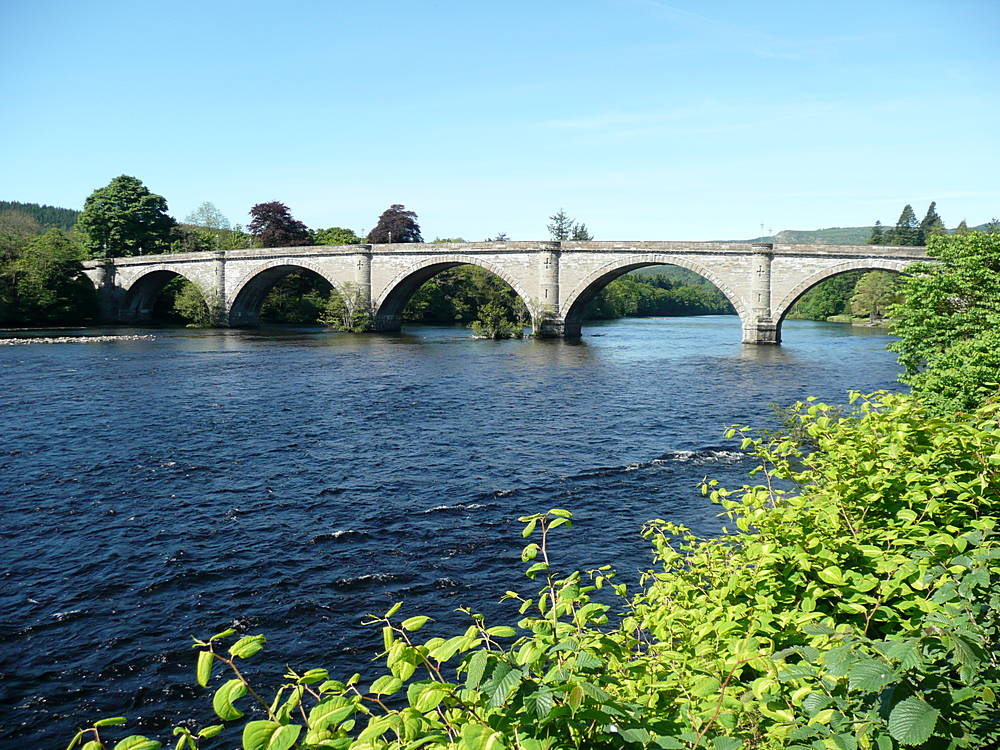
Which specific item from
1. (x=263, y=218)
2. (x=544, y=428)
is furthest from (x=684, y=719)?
(x=263, y=218)

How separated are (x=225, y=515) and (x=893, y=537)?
Answer: 44.0ft

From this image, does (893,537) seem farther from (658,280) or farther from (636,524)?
(658,280)

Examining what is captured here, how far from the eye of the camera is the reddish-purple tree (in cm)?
9550

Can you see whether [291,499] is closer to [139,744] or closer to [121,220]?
[139,744]

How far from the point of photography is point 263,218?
97.2 metres

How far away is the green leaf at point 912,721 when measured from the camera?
2445 mm

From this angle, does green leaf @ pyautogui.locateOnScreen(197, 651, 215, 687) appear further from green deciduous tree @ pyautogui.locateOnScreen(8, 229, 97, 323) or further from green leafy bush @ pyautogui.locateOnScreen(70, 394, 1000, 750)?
green deciduous tree @ pyautogui.locateOnScreen(8, 229, 97, 323)

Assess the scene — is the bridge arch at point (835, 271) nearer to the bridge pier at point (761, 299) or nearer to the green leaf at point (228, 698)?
the bridge pier at point (761, 299)

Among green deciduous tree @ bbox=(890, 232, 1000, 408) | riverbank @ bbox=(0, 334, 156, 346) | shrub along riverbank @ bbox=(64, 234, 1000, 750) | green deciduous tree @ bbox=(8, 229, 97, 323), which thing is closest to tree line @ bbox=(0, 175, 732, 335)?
green deciduous tree @ bbox=(8, 229, 97, 323)

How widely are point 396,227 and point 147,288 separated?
36177mm

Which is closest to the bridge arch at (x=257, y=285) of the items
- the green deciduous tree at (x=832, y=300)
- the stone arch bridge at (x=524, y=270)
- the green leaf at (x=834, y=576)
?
the stone arch bridge at (x=524, y=270)

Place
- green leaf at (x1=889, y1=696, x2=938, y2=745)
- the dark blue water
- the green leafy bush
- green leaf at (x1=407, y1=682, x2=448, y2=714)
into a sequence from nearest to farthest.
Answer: green leaf at (x1=889, y1=696, x2=938, y2=745)
the green leafy bush
green leaf at (x1=407, y1=682, x2=448, y2=714)
the dark blue water

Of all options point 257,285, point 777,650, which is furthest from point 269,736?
point 257,285

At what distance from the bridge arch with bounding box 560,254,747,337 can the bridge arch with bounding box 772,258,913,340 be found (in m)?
2.73
